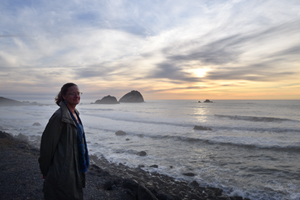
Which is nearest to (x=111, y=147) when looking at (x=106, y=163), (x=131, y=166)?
(x=106, y=163)

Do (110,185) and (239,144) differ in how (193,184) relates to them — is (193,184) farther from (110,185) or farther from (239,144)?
(239,144)

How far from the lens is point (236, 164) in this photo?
29.6 ft

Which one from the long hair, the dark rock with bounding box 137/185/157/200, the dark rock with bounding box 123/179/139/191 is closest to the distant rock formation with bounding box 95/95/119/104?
the dark rock with bounding box 123/179/139/191

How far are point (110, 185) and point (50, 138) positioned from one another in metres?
4.18

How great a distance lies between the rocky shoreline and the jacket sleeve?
318 cm

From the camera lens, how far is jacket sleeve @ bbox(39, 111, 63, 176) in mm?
2213

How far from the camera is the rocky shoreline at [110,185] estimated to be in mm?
4840

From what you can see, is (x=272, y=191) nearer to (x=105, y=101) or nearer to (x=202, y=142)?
(x=202, y=142)

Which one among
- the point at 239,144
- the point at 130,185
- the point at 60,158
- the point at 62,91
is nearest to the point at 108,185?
the point at 130,185

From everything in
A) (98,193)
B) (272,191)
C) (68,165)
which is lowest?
(272,191)

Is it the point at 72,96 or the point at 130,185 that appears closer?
the point at 72,96

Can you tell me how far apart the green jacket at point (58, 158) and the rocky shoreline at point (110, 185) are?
9.44ft

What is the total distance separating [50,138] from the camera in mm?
2215

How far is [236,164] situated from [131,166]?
18.5ft
